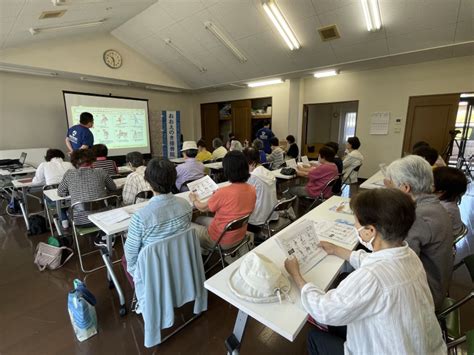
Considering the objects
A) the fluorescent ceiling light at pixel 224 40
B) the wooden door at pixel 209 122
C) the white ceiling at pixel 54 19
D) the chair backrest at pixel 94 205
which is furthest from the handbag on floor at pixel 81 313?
the wooden door at pixel 209 122

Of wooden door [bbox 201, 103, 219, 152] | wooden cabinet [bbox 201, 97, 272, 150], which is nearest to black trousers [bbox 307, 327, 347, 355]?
wooden cabinet [bbox 201, 97, 272, 150]

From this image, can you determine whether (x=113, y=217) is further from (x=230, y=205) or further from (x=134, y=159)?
(x=134, y=159)

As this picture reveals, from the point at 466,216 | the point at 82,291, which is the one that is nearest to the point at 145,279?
the point at 82,291

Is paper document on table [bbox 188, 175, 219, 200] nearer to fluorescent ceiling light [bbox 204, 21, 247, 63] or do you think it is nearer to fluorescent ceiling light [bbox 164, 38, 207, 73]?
fluorescent ceiling light [bbox 204, 21, 247, 63]

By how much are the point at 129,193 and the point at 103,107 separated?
5216 mm

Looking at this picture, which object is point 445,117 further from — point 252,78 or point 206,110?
point 206,110

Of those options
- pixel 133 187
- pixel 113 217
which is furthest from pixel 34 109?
pixel 113 217

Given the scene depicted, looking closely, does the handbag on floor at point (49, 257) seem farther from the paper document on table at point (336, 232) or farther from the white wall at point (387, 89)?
the white wall at point (387, 89)

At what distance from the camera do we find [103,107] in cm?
656

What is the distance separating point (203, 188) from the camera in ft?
7.89

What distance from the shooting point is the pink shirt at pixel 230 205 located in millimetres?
1868

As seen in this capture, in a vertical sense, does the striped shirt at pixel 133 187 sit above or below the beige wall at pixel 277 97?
below

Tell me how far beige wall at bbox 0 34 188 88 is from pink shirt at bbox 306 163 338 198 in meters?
6.25

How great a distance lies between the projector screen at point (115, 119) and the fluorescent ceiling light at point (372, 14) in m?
6.33
